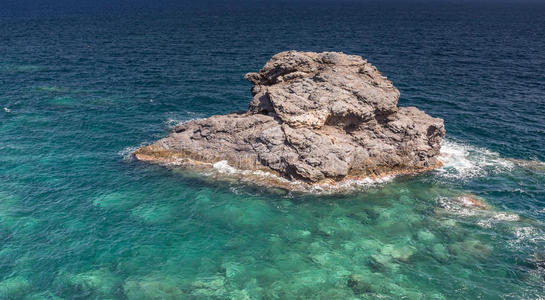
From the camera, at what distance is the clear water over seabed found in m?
28.0

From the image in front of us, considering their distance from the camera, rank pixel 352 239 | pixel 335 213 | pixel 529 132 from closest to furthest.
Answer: pixel 352 239 → pixel 335 213 → pixel 529 132

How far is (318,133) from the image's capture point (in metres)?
40.8

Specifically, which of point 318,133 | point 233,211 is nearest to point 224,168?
point 233,211

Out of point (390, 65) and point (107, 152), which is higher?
point (390, 65)

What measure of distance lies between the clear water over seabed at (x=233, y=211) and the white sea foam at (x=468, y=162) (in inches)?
9.5

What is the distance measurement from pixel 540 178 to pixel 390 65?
155 feet

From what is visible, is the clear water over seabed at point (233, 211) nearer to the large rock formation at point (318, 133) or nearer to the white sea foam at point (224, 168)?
the white sea foam at point (224, 168)

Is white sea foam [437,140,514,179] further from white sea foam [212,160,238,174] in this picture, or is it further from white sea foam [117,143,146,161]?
white sea foam [117,143,146,161]

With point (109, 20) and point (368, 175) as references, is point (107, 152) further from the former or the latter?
point (109, 20)

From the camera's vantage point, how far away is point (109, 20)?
149125 millimetres

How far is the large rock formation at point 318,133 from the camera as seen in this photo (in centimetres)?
3972

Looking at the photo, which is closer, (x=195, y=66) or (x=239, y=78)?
(x=239, y=78)

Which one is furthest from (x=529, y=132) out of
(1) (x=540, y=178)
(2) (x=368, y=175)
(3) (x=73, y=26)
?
(3) (x=73, y=26)

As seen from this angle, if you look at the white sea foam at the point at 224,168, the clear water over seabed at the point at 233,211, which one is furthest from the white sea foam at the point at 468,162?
the white sea foam at the point at 224,168
